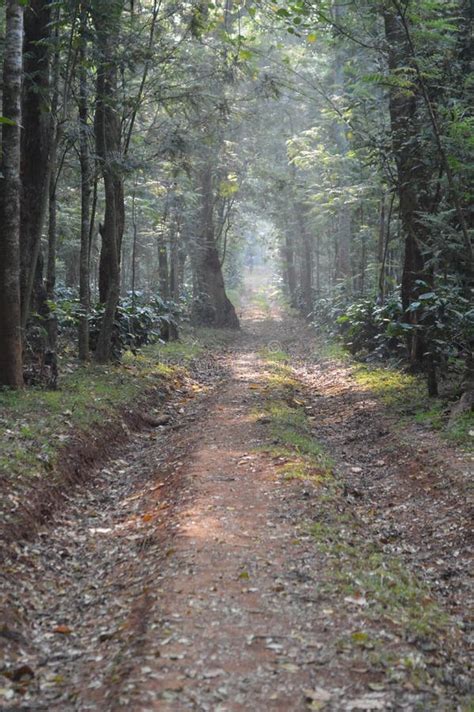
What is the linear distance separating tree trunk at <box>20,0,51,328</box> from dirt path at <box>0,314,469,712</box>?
15.9 ft

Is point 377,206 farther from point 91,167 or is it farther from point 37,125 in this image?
point 37,125

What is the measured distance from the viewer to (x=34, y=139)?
Result: 11.7 metres

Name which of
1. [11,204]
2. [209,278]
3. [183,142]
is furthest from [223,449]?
[209,278]

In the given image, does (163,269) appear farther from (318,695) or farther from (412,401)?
(318,695)

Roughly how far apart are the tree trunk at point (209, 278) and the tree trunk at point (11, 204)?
64.2 ft

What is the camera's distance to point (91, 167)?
573 inches

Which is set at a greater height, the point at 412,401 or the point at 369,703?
the point at 412,401

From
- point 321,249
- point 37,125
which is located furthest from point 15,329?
point 321,249

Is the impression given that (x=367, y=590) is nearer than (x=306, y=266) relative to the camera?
Yes

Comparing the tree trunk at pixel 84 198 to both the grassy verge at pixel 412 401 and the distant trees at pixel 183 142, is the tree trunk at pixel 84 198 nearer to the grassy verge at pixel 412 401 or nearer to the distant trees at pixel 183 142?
the distant trees at pixel 183 142

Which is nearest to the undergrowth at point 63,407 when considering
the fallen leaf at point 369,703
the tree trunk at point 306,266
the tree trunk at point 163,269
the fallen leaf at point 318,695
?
the fallen leaf at point 318,695

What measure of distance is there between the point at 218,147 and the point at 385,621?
23.0 metres

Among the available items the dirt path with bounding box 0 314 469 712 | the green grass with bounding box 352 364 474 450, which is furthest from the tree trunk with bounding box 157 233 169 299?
the dirt path with bounding box 0 314 469 712

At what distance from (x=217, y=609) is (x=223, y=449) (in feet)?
14.3
